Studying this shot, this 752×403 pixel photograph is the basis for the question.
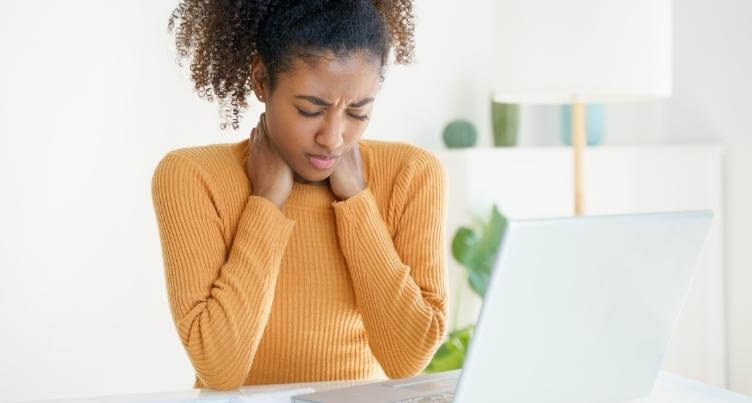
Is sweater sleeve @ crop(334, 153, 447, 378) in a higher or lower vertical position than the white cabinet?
higher

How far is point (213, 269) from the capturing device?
1409mm

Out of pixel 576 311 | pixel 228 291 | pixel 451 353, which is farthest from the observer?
pixel 451 353

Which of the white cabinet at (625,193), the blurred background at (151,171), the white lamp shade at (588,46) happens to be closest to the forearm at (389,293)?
the white lamp shade at (588,46)

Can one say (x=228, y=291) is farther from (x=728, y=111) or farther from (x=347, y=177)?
(x=728, y=111)

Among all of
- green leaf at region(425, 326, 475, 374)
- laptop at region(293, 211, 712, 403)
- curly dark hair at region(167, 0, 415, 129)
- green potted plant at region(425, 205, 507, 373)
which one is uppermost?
curly dark hair at region(167, 0, 415, 129)

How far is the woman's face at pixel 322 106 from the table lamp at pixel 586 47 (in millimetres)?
1138

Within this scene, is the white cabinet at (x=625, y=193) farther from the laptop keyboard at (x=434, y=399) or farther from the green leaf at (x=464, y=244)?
the laptop keyboard at (x=434, y=399)

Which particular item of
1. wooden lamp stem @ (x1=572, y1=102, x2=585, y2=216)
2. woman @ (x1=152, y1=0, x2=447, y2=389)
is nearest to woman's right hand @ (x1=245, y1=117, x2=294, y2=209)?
woman @ (x1=152, y1=0, x2=447, y2=389)

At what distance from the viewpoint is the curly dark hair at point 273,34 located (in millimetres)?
1381

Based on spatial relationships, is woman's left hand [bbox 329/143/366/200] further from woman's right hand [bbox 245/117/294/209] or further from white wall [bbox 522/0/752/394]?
white wall [bbox 522/0/752/394]

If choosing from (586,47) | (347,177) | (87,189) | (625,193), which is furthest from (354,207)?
(625,193)

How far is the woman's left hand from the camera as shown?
150 cm

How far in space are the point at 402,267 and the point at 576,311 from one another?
0.56m

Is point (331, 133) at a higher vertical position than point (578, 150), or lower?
higher
